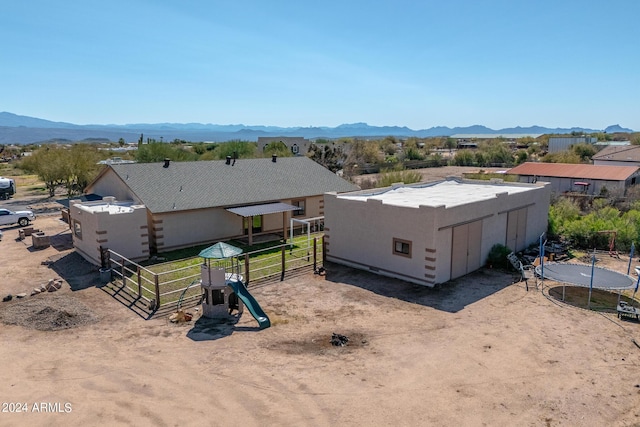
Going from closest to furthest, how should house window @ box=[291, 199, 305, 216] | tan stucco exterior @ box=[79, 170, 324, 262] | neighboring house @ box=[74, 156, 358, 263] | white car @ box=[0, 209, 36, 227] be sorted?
neighboring house @ box=[74, 156, 358, 263] → tan stucco exterior @ box=[79, 170, 324, 262] → house window @ box=[291, 199, 305, 216] → white car @ box=[0, 209, 36, 227]

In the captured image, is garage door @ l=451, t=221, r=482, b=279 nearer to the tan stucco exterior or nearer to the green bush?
the green bush

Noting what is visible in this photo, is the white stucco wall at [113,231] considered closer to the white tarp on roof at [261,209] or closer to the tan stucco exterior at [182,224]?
the tan stucco exterior at [182,224]

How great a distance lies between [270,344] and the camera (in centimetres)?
1346

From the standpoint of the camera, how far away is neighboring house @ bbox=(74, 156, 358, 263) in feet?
71.4

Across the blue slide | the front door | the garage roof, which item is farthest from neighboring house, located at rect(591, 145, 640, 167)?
the blue slide

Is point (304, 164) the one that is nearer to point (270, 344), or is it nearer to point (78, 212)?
point (78, 212)

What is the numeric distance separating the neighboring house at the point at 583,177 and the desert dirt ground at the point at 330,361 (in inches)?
991

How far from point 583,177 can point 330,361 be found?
116 feet

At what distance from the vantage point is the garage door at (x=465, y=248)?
1905 cm

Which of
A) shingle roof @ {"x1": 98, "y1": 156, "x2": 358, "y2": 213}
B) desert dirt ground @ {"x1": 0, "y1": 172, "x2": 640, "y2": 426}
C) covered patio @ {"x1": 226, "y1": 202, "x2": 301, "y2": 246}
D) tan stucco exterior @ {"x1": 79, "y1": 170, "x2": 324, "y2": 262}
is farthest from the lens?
covered patio @ {"x1": 226, "y1": 202, "x2": 301, "y2": 246}

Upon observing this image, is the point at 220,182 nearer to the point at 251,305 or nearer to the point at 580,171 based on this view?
the point at 251,305

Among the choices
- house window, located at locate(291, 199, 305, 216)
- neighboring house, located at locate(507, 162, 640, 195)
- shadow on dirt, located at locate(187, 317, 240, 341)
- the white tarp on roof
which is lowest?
shadow on dirt, located at locate(187, 317, 240, 341)

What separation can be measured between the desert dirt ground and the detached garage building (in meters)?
1.25

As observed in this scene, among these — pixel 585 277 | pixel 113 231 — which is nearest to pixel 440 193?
pixel 585 277
